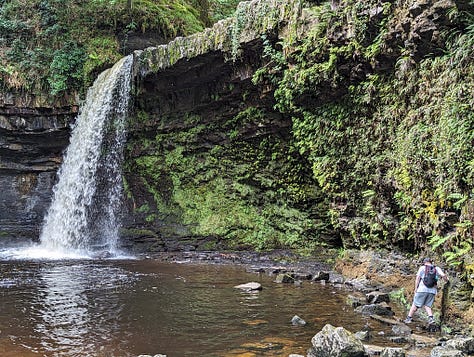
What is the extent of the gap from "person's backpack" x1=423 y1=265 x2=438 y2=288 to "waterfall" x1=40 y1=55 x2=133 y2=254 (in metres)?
10.7

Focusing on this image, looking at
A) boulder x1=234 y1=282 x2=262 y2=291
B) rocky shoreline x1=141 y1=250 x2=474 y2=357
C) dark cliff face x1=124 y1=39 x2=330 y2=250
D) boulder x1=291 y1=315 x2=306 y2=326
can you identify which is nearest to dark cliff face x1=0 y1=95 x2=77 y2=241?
dark cliff face x1=124 y1=39 x2=330 y2=250

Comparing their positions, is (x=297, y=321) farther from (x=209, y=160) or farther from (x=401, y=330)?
(x=209, y=160)

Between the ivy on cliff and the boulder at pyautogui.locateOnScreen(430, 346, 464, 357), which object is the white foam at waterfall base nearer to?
the ivy on cliff

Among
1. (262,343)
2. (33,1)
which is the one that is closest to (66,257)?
(262,343)

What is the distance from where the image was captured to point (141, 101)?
1529cm

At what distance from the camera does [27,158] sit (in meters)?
16.8

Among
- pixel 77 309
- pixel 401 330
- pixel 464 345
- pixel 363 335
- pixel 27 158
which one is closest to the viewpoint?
pixel 464 345

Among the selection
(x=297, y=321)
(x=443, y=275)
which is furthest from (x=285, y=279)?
(x=443, y=275)

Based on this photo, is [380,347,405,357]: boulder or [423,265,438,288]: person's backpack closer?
[380,347,405,357]: boulder

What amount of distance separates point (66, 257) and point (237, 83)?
7381 millimetres

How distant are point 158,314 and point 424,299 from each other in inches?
157

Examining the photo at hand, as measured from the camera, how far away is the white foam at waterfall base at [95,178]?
14594 mm

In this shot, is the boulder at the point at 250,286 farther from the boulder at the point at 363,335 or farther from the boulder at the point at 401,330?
the boulder at the point at 363,335

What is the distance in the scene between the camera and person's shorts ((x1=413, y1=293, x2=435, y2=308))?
6.30 m
